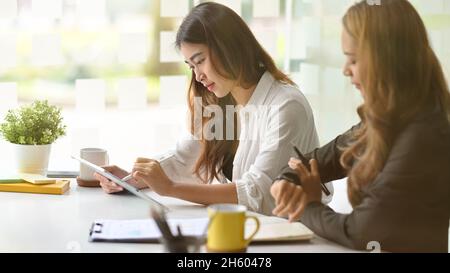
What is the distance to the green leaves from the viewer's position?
2.35m

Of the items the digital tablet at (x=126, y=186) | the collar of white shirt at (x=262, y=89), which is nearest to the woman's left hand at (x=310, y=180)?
the digital tablet at (x=126, y=186)

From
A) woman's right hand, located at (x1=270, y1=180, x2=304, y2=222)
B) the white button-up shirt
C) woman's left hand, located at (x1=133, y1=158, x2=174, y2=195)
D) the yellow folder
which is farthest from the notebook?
woman's right hand, located at (x1=270, y1=180, x2=304, y2=222)

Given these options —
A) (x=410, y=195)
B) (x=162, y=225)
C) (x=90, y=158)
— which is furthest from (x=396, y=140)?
(x=90, y=158)

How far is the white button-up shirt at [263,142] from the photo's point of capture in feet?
7.04

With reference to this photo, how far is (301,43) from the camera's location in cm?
400

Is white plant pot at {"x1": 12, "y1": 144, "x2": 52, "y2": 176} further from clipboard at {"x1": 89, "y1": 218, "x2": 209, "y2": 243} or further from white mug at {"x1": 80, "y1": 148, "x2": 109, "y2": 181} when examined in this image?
clipboard at {"x1": 89, "y1": 218, "x2": 209, "y2": 243}

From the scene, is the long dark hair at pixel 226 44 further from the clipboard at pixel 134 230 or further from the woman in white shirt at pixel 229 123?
the clipboard at pixel 134 230

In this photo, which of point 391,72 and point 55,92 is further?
point 55,92

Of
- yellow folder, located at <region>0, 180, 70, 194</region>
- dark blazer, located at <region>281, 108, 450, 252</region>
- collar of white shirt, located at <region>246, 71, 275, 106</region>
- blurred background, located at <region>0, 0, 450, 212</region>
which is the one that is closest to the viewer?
dark blazer, located at <region>281, 108, 450, 252</region>

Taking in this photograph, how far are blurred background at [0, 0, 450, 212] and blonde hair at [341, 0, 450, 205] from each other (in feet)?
5.99

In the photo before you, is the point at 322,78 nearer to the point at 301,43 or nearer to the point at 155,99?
the point at 301,43

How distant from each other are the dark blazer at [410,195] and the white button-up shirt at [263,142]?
1.72 ft
